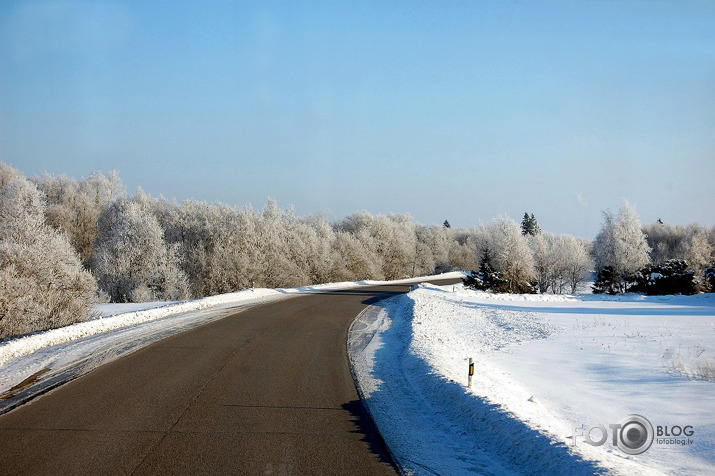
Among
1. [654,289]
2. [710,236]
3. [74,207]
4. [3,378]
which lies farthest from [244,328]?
[710,236]

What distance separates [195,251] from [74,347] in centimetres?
4472

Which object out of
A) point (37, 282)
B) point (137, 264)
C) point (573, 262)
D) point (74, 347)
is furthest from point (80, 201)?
point (573, 262)

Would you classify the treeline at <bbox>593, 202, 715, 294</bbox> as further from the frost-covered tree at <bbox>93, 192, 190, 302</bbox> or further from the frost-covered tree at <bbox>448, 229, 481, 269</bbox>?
the frost-covered tree at <bbox>93, 192, 190, 302</bbox>

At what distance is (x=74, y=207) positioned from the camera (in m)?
61.3

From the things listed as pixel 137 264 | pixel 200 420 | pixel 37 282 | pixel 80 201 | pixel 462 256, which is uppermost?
pixel 80 201

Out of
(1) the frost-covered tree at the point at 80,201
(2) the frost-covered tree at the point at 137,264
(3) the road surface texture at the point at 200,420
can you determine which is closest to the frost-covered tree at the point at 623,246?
(2) the frost-covered tree at the point at 137,264

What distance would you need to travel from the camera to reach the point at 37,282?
76.0 ft

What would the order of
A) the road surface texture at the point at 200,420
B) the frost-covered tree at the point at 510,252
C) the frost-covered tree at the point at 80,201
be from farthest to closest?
the frost-covered tree at the point at 80,201, the frost-covered tree at the point at 510,252, the road surface texture at the point at 200,420

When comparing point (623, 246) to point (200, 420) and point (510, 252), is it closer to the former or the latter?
point (510, 252)

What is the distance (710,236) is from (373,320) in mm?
82793

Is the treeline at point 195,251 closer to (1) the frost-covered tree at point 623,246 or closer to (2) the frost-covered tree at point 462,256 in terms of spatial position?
(1) the frost-covered tree at point 623,246

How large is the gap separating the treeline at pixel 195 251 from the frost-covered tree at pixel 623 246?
0.50 ft

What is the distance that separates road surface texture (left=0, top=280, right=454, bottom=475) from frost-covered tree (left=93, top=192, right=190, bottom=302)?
118ft

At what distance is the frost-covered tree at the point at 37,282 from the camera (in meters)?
20.3
